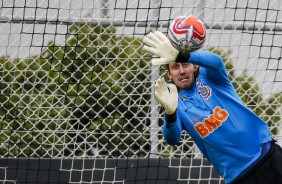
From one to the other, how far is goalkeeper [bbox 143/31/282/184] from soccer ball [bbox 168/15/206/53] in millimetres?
222

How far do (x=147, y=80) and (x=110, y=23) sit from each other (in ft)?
2.00

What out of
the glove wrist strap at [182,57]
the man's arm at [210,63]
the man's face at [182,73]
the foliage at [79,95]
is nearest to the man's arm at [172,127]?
the man's face at [182,73]

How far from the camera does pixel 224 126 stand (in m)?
5.23

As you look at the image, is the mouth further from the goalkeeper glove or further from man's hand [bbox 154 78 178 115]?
the goalkeeper glove

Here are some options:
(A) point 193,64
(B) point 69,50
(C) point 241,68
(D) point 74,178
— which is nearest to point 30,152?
(D) point 74,178

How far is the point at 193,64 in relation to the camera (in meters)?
5.27

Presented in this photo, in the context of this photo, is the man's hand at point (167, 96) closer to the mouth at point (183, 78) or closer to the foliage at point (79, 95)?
the mouth at point (183, 78)

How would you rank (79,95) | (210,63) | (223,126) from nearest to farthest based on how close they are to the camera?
(210,63), (223,126), (79,95)

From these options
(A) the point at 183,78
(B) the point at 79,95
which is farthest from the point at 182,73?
(B) the point at 79,95

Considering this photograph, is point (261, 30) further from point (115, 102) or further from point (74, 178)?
point (74, 178)

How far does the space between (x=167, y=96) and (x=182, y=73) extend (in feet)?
0.58

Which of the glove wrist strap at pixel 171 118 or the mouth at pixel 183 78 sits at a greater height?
the mouth at pixel 183 78

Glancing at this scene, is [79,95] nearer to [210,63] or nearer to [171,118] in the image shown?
[171,118]

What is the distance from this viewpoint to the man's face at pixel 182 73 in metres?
5.27
